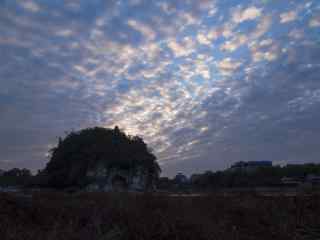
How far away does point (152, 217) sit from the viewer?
29.7 ft

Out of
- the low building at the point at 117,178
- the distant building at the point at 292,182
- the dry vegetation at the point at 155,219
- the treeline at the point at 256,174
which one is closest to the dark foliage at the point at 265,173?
the treeline at the point at 256,174

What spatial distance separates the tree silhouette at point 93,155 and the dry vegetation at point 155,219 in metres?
29.8

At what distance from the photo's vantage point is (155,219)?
8859 millimetres

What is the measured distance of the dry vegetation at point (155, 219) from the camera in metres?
7.70

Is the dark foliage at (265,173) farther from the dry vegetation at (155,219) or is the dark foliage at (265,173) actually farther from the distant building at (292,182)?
the dry vegetation at (155,219)

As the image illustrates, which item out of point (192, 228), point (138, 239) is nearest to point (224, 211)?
point (192, 228)

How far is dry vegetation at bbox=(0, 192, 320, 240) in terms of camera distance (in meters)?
7.70

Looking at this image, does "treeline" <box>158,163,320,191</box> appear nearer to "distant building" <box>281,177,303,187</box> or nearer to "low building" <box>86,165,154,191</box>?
"low building" <box>86,165,154,191</box>

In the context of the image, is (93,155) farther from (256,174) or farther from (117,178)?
(256,174)

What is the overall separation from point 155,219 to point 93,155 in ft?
110

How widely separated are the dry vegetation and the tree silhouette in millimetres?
29769

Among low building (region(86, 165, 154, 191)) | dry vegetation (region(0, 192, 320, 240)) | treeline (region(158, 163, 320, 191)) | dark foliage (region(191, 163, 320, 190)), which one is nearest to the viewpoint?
dry vegetation (region(0, 192, 320, 240))

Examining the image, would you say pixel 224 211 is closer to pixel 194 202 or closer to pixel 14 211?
pixel 194 202

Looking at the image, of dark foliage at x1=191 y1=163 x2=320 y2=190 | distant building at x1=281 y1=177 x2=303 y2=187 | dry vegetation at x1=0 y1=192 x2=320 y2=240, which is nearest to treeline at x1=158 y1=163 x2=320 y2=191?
dark foliage at x1=191 y1=163 x2=320 y2=190
